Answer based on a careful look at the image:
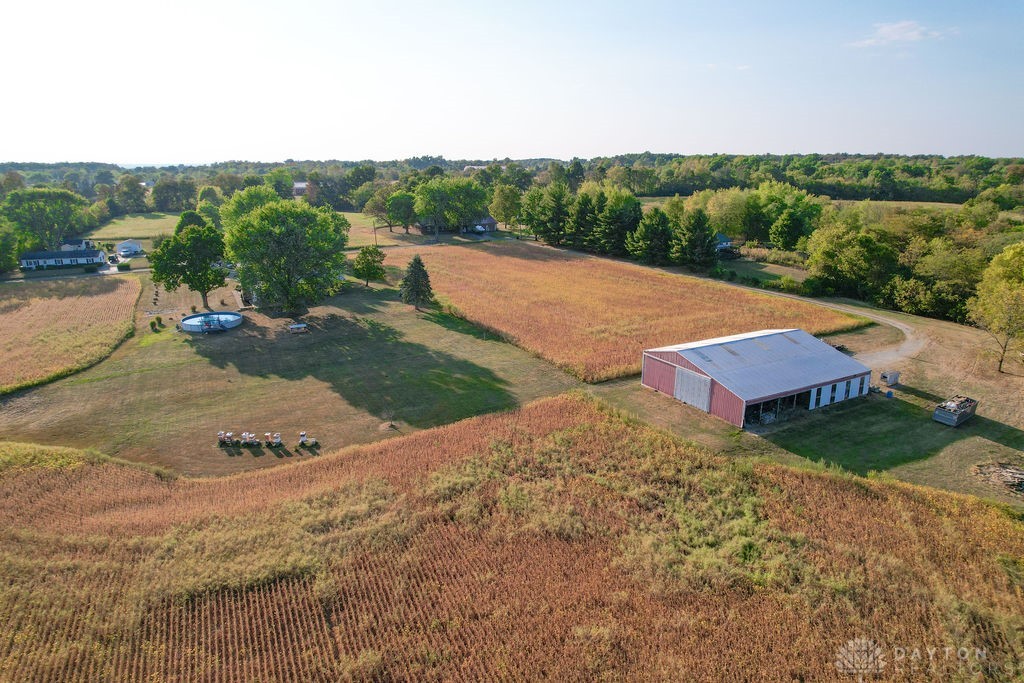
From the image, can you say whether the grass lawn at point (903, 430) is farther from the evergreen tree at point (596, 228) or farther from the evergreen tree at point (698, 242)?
the evergreen tree at point (596, 228)

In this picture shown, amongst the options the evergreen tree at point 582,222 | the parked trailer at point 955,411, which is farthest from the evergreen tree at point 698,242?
the parked trailer at point 955,411

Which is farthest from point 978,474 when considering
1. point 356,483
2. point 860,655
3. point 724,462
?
point 356,483

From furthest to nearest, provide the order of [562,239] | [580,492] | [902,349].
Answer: [562,239] → [902,349] → [580,492]

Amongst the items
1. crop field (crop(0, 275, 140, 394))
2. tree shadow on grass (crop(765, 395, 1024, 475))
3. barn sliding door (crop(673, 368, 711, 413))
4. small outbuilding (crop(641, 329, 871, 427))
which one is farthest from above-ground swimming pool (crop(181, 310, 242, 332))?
tree shadow on grass (crop(765, 395, 1024, 475))

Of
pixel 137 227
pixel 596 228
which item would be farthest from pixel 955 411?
pixel 137 227

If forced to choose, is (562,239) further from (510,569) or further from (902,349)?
(510,569)
